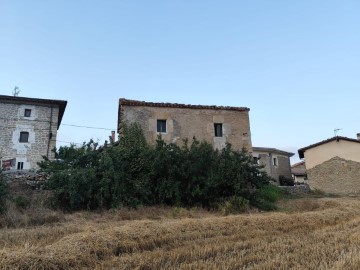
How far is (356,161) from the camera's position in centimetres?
2600

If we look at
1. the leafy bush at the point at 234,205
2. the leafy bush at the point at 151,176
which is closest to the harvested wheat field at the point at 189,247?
the leafy bush at the point at 234,205

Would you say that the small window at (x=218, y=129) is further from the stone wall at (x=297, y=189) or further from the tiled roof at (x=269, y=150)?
the tiled roof at (x=269, y=150)

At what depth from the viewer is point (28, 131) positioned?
3092 centimetres

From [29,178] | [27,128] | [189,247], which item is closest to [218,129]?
[29,178]

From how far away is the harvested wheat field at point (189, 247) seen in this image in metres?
5.70

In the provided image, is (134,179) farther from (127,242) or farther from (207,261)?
(207,261)

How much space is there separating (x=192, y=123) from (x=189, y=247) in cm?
1636

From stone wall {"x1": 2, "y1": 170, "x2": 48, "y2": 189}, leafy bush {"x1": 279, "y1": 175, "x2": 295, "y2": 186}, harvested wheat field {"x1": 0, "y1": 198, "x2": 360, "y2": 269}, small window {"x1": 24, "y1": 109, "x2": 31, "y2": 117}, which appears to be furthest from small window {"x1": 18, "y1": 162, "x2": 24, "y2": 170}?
leafy bush {"x1": 279, "y1": 175, "x2": 295, "y2": 186}

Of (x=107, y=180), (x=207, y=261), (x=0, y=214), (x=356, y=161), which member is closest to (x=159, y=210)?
(x=107, y=180)

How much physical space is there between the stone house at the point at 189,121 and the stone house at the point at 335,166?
748cm

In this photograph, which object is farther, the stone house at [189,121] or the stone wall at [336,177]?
the stone wall at [336,177]

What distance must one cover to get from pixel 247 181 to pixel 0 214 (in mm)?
10986

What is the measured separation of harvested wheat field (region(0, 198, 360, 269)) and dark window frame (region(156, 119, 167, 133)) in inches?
506

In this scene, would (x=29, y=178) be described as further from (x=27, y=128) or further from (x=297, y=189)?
(x=297, y=189)
